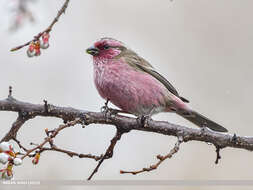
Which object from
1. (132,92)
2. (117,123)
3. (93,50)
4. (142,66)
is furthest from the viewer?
(142,66)

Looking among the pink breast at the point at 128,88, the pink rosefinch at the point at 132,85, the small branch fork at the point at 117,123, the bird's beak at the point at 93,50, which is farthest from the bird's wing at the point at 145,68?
the small branch fork at the point at 117,123

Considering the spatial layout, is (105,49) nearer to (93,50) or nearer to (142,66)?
(93,50)

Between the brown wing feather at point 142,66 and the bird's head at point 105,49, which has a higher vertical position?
the bird's head at point 105,49

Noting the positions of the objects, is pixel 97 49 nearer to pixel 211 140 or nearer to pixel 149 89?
pixel 149 89

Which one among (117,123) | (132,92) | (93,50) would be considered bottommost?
(117,123)

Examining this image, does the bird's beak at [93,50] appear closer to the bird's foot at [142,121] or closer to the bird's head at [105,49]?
the bird's head at [105,49]

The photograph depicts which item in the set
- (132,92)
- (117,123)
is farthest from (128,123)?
(132,92)

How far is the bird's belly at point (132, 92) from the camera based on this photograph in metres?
4.88

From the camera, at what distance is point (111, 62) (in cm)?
527

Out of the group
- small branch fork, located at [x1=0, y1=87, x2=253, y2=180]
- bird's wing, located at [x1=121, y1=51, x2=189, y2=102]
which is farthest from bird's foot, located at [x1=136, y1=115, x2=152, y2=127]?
bird's wing, located at [x1=121, y1=51, x2=189, y2=102]

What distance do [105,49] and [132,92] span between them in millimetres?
785

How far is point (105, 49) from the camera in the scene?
5.42 metres

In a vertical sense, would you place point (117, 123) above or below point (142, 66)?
below

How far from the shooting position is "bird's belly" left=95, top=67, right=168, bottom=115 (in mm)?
4883
